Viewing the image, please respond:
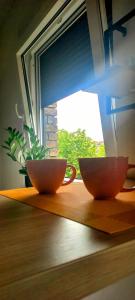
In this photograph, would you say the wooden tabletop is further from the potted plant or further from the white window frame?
the potted plant

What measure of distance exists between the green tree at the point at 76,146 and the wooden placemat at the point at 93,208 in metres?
0.83

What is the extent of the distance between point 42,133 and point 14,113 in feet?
1.24

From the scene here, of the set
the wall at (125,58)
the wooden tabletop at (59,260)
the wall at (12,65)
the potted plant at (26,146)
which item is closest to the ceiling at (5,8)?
the wall at (12,65)

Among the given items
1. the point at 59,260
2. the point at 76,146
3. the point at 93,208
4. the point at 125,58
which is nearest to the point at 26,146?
the point at 76,146

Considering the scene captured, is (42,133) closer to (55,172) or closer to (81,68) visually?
(81,68)

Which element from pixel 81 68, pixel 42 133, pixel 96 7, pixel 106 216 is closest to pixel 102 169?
pixel 106 216

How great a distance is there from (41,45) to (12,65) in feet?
1.51

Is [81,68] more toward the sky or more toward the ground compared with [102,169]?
more toward the sky

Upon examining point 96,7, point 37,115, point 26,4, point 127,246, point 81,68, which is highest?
point 26,4

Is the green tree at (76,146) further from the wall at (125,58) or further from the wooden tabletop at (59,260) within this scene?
the wooden tabletop at (59,260)

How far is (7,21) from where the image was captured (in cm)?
246

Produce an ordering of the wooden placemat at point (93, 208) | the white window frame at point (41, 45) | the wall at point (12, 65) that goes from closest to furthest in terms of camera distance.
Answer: the wooden placemat at point (93, 208), the white window frame at point (41, 45), the wall at point (12, 65)

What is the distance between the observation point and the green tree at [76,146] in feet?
5.04

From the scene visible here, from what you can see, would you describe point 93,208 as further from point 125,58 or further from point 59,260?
point 125,58
